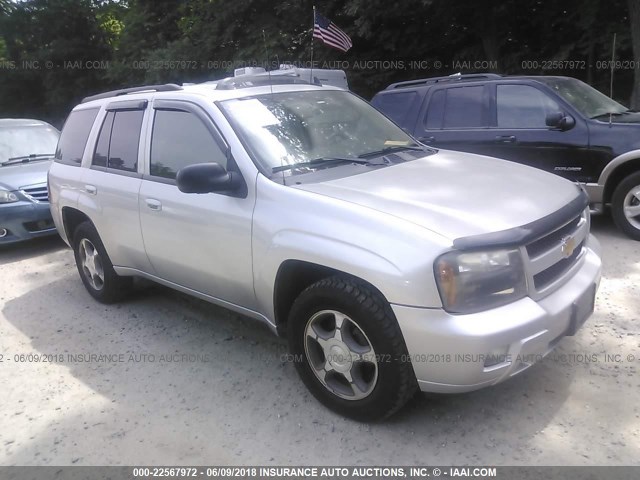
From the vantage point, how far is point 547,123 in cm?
616

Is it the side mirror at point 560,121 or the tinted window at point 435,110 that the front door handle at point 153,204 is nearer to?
the tinted window at point 435,110

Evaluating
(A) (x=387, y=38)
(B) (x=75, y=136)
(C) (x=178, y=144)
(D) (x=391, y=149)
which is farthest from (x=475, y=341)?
(A) (x=387, y=38)

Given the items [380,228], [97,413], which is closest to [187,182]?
[380,228]

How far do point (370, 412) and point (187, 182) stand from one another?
1636mm

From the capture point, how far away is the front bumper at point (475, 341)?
255cm

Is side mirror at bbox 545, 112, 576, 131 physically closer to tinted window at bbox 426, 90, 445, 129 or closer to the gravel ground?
tinted window at bbox 426, 90, 445, 129

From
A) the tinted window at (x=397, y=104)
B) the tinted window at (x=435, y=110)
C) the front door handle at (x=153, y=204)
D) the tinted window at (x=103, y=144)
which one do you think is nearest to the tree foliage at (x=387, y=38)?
the tinted window at (x=397, y=104)

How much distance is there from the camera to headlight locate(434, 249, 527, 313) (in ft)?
8.48

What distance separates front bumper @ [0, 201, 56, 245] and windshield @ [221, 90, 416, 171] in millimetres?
4631

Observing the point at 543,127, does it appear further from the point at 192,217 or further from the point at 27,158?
the point at 27,158

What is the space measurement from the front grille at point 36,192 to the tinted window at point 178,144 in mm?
3883

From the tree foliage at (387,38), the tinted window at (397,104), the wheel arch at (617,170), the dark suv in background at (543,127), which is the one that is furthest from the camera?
the tree foliage at (387,38)

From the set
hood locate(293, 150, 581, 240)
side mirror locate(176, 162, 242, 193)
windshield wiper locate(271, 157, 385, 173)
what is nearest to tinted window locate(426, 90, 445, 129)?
hood locate(293, 150, 581, 240)

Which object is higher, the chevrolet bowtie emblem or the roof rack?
the roof rack
